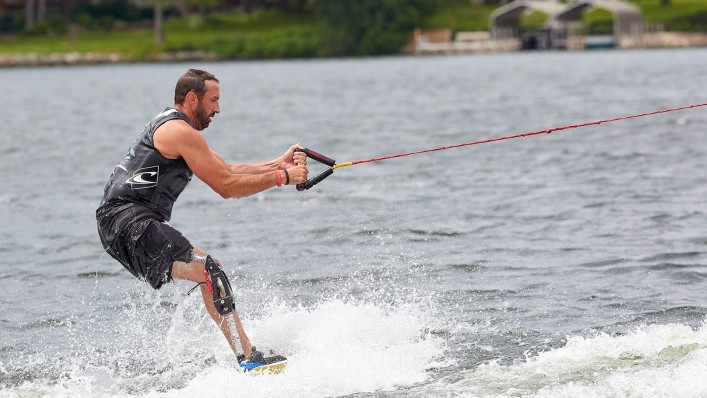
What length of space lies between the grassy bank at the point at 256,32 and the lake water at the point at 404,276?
61.7 m

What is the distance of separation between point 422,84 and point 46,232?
4014 cm

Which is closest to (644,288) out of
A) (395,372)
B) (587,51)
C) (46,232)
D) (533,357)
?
(533,357)

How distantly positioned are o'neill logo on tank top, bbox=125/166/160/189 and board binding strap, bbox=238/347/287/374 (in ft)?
4.60

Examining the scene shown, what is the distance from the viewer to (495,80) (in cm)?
5584

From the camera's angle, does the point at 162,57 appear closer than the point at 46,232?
No

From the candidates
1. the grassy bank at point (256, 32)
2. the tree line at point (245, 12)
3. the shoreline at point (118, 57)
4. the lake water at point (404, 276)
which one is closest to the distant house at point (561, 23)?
the shoreline at point (118, 57)

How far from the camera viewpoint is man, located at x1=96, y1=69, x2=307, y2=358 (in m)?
8.66

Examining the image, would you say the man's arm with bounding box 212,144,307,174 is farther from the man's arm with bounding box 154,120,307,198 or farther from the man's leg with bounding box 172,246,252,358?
the man's leg with bounding box 172,246,252,358

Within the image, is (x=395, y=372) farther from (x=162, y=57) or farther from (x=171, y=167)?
(x=162, y=57)

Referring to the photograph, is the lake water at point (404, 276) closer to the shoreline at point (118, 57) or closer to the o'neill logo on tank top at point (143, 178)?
the o'neill logo on tank top at point (143, 178)

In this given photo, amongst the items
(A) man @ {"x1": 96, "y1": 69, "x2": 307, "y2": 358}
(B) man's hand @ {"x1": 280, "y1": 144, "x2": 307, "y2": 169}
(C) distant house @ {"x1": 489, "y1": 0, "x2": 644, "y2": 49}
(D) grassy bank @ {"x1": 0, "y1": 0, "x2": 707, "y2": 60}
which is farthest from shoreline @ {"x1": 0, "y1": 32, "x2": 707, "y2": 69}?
(A) man @ {"x1": 96, "y1": 69, "x2": 307, "y2": 358}

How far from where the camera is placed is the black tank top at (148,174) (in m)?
8.72

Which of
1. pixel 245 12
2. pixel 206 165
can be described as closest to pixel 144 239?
pixel 206 165

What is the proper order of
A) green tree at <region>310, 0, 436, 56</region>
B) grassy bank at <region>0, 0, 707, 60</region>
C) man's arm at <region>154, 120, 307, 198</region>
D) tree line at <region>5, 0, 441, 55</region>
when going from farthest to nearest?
tree line at <region>5, 0, 441, 55</region>
green tree at <region>310, 0, 436, 56</region>
grassy bank at <region>0, 0, 707, 60</region>
man's arm at <region>154, 120, 307, 198</region>
